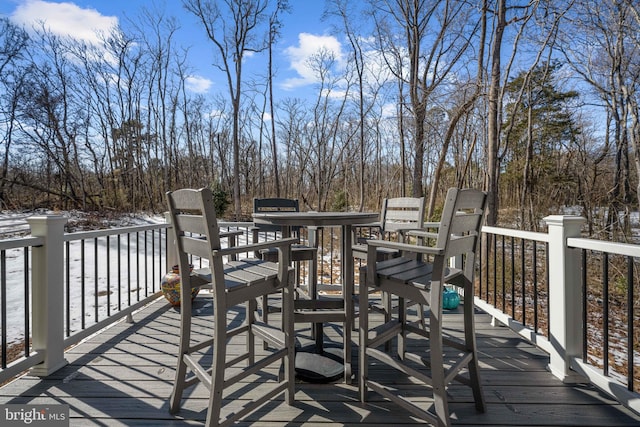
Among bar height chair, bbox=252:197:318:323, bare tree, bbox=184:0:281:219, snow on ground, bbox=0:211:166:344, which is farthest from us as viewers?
bare tree, bbox=184:0:281:219

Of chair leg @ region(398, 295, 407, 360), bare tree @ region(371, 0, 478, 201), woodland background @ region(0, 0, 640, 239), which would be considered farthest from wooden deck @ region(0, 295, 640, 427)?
bare tree @ region(371, 0, 478, 201)

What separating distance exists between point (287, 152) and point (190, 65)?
5.50 meters

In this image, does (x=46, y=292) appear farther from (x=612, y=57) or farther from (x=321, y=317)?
(x=612, y=57)

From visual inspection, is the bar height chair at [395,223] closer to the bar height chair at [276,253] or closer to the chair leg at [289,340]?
the bar height chair at [276,253]

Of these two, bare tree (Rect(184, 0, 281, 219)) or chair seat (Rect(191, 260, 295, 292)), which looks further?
bare tree (Rect(184, 0, 281, 219))

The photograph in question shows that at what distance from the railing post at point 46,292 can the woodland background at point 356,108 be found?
17.8 feet

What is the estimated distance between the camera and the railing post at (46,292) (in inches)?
71.0

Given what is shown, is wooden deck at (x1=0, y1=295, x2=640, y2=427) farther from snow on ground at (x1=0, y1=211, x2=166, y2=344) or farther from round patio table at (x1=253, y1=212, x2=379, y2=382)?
snow on ground at (x1=0, y1=211, x2=166, y2=344)

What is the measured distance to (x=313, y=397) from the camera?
1.62m

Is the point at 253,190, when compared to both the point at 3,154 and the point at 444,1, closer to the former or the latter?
the point at 3,154

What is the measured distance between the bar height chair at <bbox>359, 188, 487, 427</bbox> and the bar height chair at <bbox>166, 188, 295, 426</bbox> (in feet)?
1.30

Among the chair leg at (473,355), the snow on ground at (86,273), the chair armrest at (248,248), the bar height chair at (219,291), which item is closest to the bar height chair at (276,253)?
the chair armrest at (248,248)

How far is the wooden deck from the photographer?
1441mm

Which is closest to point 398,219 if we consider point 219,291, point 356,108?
point 219,291
